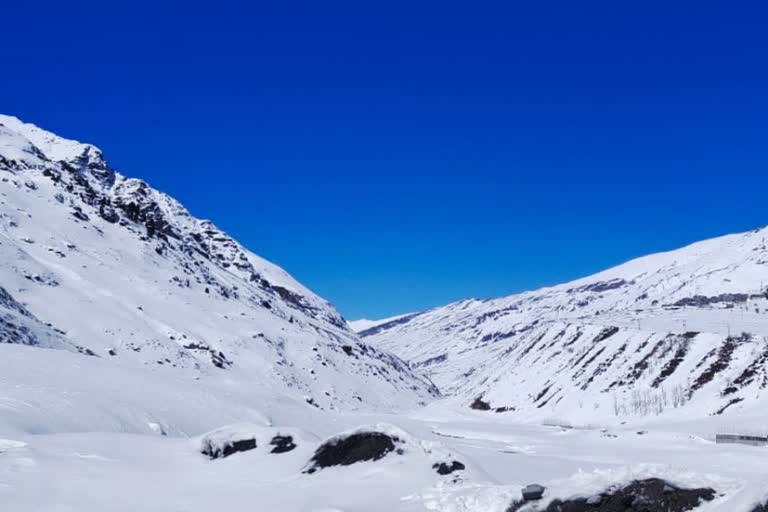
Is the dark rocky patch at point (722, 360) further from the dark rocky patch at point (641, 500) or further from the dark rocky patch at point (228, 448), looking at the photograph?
the dark rocky patch at point (641, 500)

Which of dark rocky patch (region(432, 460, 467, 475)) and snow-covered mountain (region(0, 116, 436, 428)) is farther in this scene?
snow-covered mountain (region(0, 116, 436, 428))

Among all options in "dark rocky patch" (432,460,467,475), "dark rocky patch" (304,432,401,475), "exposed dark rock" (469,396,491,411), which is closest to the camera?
"dark rocky patch" (432,460,467,475)

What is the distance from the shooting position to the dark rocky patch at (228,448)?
1859 centimetres

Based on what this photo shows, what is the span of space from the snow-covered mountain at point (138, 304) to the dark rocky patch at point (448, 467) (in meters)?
47.9

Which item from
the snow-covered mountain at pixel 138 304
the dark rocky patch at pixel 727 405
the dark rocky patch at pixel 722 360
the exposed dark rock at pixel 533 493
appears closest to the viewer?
the exposed dark rock at pixel 533 493

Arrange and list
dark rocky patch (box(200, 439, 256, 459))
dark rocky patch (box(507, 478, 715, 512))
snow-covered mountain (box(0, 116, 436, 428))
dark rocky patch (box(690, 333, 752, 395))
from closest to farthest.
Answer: dark rocky patch (box(507, 478, 715, 512)), dark rocky patch (box(200, 439, 256, 459)), dark rocky patch (box(690, 333, 752, 395)), snow-covered mountain (box(0, 116, 436, 428))

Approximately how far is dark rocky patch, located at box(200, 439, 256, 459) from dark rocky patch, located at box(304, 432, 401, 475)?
3012 mm

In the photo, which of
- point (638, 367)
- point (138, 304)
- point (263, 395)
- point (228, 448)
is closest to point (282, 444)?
point (228, 448)

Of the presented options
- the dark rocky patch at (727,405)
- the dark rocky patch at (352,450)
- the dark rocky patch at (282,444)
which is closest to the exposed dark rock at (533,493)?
the dark rocky patch at (352,450)

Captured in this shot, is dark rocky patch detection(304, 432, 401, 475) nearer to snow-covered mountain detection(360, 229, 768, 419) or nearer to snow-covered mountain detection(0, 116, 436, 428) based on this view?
snow-covered mountain detection(360, 229, 768, 419)

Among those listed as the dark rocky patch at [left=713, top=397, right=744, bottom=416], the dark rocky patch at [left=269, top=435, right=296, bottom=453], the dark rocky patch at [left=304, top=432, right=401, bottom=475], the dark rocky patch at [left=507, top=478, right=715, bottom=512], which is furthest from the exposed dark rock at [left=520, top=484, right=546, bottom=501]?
the dark rocky patch at [left=713, top=397, right=744, bottom=416]

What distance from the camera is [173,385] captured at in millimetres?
38406

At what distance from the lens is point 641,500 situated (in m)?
9.96

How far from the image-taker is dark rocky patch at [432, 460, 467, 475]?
1405cm
